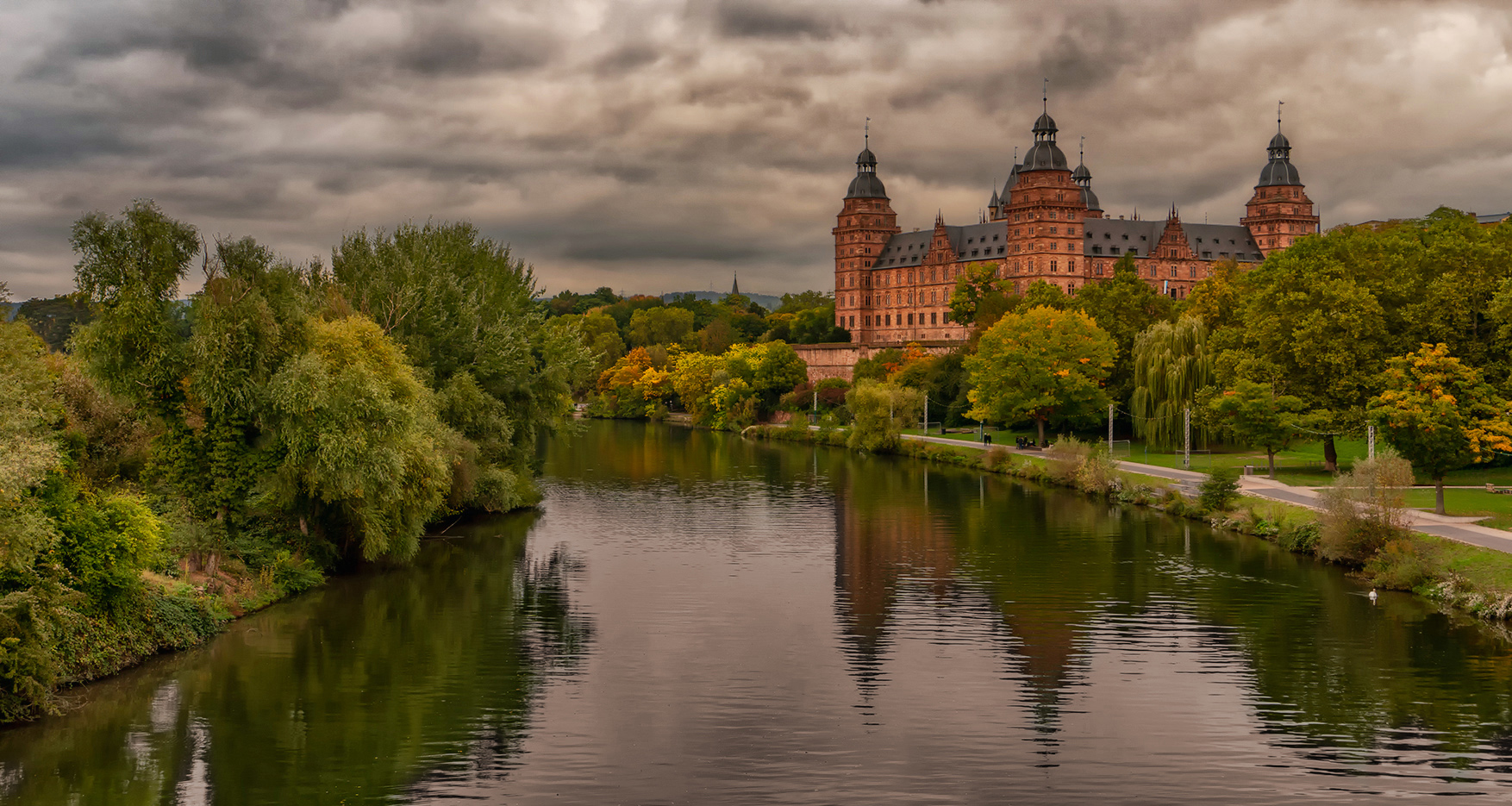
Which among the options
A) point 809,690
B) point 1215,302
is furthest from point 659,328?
point 809,690

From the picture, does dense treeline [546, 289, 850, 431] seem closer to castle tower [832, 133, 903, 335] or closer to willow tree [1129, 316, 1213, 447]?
castle tower [832, 133, 903, 335]

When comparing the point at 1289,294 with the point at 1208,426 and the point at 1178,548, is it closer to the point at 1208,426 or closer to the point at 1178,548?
the point at 1208,426

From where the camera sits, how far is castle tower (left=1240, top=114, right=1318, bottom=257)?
5271 inches

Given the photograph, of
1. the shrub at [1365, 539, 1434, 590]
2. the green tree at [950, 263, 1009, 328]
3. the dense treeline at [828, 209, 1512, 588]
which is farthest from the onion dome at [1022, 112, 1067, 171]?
the shrub at [1365, 539, 1434, 590]

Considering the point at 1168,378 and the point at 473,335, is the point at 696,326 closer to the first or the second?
the point at 1168,378

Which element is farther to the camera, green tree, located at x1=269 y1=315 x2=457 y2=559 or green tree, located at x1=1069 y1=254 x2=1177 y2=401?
green tree, located at x1=1069 y1=254 x2=1177 y2=401

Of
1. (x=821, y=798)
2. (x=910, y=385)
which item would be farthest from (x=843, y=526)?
(x=910, y=385)

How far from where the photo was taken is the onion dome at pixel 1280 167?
134125 millimetres

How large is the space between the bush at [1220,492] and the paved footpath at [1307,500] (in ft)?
3.95

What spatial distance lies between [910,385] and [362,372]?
58.2m

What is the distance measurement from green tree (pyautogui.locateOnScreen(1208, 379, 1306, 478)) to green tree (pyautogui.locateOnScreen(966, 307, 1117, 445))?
55.1ft

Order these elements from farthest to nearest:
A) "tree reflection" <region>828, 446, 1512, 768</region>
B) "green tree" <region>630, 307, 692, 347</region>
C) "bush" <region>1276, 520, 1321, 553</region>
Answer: "green tree" <region>630, 307, 692, 347</region> → "bush" <region>1276, 520, 1321, 553</region> → "tree reflection" <region>828, 446, 1512, 768</region>

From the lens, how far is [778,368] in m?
95.2

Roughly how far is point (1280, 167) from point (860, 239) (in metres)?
46.2
